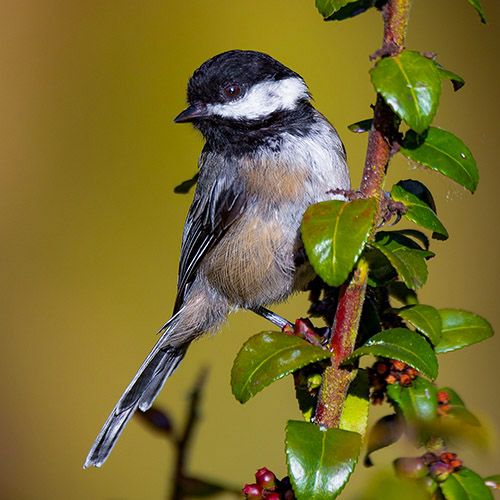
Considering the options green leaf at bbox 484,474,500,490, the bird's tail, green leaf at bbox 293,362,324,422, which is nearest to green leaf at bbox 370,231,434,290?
green leaf at bbox 293,362,324,422

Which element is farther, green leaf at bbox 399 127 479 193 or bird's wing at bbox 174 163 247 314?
bird's wing at bbox 174 163 247 314

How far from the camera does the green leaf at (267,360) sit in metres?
1.00

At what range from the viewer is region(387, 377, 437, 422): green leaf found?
1.05 m

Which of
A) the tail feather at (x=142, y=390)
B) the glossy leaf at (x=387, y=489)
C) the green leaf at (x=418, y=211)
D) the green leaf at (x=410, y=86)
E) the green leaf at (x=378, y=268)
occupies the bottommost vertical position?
the tail feather at (x=142, y=390)

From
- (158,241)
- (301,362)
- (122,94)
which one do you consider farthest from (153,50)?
(301,362)

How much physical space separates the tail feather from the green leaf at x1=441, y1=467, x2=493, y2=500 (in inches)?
45.0

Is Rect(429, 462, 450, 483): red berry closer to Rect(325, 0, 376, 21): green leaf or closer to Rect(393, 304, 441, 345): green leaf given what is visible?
Rect(393, 304, 441, 345): green leaf

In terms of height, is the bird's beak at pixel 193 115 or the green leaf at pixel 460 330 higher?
the bird's beak at pixel 193 115

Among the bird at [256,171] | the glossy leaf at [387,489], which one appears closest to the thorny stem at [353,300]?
the glossy leaf at [387,489]

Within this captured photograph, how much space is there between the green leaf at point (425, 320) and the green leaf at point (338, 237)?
157 mm

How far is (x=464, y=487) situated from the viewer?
3.28 ft

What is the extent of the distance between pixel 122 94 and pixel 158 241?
685 mm

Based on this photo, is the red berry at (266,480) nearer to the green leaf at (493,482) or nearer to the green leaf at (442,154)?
the green leaf at (493,482)

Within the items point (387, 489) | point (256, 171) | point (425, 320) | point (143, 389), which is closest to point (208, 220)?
point (256, 171)
